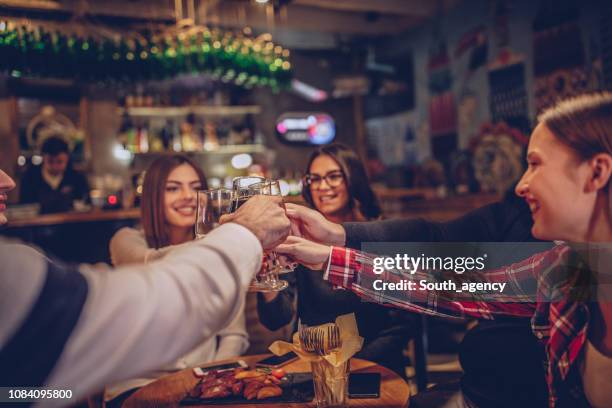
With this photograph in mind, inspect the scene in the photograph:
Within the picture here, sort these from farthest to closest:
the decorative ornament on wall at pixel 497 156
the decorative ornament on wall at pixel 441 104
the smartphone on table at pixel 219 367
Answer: the decorative ornament on wall at pixel 441 104, the decorative ornament on wall at pixel 497 156, the smartphone on table at pixel 219 367

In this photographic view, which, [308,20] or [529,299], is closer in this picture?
[529,299]

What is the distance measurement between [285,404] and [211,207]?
1.79 ft

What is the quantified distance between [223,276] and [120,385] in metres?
1.31

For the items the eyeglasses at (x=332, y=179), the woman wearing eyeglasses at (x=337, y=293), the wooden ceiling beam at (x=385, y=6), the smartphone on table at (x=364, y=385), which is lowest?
the smartphone on table at (x=364, y=385)

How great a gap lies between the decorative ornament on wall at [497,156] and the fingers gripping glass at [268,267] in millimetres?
4038

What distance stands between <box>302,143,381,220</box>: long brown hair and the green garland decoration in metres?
2.01

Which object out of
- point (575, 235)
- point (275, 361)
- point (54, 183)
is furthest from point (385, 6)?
point (575, 235)

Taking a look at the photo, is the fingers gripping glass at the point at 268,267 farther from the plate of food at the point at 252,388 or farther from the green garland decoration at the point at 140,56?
the green garland decoration at the point at 140,56

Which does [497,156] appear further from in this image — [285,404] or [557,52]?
[285,404]

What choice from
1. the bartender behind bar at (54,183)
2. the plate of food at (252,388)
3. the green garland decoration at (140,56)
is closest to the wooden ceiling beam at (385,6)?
the green garland decoration at (140,56)

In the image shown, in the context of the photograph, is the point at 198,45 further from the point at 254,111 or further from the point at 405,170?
the point at 405,170

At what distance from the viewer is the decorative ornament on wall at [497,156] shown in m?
5.01

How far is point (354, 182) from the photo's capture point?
2400mm

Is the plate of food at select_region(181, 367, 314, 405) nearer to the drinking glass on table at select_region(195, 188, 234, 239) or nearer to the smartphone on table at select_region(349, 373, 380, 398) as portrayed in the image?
the smartphone on table at select_region(349, 373, 380, 398)
